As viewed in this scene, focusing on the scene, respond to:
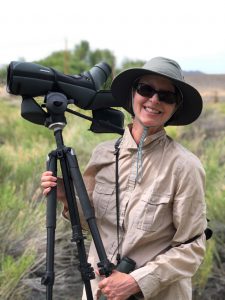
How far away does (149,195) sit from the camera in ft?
6.62

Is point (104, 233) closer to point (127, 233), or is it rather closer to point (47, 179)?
point (127, 233)

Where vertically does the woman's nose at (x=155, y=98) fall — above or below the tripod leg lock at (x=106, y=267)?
above

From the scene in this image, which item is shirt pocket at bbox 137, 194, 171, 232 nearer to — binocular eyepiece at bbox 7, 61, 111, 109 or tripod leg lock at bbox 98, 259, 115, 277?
tripod leg lock at bbox 98, 259, 115, 277

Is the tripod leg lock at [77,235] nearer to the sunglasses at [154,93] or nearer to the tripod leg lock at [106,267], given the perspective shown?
the tripod leg lock at [106,267]

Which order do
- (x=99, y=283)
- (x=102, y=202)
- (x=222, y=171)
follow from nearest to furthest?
(x=99, y=283)
(x=102, y=202)
(x=222, y=171)

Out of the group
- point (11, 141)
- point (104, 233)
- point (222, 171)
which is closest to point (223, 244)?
point (222, 171)

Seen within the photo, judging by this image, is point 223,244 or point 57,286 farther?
point 223,244

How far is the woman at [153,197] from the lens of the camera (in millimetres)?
1979

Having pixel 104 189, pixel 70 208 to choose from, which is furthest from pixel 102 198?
pixel 70 208

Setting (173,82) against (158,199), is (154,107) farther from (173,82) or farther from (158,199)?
(158,199)

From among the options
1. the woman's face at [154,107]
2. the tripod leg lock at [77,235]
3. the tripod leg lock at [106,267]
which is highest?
the woman's face at [154,107]

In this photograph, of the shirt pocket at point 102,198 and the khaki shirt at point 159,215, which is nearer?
the khaki shirt at point 159,215

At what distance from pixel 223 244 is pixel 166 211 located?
2.24 metres

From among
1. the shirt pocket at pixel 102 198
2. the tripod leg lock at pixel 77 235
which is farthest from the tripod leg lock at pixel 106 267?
the shirt pocket at pixel 102 198
